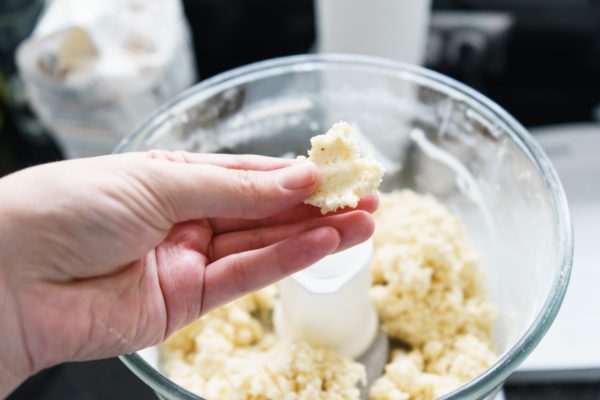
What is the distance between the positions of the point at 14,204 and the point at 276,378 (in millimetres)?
291

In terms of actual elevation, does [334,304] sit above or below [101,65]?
below

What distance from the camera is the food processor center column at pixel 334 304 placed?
59cm

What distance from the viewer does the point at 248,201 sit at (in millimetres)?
488

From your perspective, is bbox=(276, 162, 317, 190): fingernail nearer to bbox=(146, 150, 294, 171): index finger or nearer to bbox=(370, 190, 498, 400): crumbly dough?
bbox=(146, 150, 294, 171): index finger

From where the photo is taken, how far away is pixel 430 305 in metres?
0.64

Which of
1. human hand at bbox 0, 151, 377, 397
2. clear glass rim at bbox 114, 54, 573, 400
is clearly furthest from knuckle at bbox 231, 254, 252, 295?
clear glass rim at bbox 114, 54, 573, 400

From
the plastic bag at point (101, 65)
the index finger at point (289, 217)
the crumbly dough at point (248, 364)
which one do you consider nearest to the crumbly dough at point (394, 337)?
the crumbly dough at point (248, 364)

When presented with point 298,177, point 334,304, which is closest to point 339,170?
point 298,177

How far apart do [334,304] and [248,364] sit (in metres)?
0.11

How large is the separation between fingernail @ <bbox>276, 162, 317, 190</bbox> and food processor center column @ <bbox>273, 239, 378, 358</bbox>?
0.13 metres

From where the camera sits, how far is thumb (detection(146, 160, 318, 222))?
480 millimetres

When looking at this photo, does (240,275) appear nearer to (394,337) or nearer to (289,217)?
(289,217)

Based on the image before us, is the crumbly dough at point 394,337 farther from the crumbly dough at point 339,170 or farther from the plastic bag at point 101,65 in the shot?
the plastic bag at point 101,65

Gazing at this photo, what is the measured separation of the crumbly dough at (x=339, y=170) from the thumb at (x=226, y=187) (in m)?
0.02
